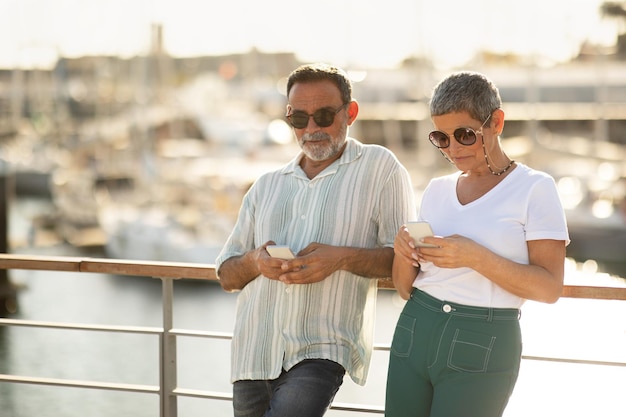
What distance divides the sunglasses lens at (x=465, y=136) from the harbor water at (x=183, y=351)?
2.86 metres

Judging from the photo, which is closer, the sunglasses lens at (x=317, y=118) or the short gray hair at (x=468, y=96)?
the short gray hair at (x=468, y=96)

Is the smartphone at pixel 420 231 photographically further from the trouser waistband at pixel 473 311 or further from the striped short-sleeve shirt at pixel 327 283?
the striped short-sleeve shirt at pixel 327 283

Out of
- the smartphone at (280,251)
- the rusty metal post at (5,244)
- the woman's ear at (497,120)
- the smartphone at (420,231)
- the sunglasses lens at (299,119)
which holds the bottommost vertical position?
the rusty metal post at (5,244)

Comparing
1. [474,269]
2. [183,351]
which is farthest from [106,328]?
[183,351]

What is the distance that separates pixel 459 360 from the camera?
2.37m

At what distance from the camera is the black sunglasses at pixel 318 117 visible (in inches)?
117

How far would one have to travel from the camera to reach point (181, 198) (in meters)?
30.5

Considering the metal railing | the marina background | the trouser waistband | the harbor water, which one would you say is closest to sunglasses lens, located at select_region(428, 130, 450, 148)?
the trouser waistband

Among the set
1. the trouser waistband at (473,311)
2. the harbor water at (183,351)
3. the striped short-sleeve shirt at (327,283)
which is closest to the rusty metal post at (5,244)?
the harbor water at (183,351)

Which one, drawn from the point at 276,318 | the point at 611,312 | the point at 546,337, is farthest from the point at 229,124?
the point at 276,318

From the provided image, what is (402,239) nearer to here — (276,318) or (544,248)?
(544,248)

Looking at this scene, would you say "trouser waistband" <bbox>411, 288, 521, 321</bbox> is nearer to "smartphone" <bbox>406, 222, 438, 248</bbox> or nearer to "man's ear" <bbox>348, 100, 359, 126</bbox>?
"smartphone" <bbox>406, 222, 438, 248</bbox>

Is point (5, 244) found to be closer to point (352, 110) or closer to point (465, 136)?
point (352, 110)

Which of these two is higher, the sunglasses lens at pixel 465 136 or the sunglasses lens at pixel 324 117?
the sunglasses lens at pixel 324 117
